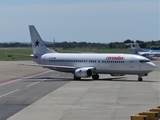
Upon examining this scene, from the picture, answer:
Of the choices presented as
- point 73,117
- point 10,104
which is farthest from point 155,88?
point 73,117

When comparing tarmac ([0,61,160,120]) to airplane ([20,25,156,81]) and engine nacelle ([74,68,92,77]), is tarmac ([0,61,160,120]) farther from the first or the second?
engine nacelle ([74,68,92,77])

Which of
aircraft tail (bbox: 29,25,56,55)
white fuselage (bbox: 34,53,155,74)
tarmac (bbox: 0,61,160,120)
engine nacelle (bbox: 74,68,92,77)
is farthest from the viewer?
aircraft tail (bbox: 29,25,56,55)

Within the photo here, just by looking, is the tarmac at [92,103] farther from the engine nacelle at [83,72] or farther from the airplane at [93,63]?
the engine nacelle at [83,72]

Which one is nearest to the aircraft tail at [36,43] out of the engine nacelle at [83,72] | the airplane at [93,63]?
the airplane at [93,63]

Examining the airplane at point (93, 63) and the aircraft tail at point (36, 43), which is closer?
the airplane at point (93, 63)

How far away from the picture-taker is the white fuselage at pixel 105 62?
1874 inches

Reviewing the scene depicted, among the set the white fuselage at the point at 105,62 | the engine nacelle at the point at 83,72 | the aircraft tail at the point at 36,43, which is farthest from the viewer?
the aircraft tail at the point at 36,43

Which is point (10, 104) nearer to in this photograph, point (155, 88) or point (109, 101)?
point (109, 101)

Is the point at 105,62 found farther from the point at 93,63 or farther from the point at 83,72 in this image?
the point at 83,72

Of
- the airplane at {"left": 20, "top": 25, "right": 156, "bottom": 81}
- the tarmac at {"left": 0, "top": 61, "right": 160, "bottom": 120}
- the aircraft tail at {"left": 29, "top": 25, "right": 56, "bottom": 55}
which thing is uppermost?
the aircraft tail at {"left": 29, "top": 25, "right": 56, "bottom": 55}

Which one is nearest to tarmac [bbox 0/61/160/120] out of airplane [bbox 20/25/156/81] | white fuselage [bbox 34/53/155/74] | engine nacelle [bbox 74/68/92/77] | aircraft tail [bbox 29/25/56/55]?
white fuselage [bbox 34/53/155/74]

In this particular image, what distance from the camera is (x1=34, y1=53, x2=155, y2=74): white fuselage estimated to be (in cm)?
4759

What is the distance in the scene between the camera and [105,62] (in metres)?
49.2

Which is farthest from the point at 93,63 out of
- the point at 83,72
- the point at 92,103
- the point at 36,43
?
the point at 92,103
